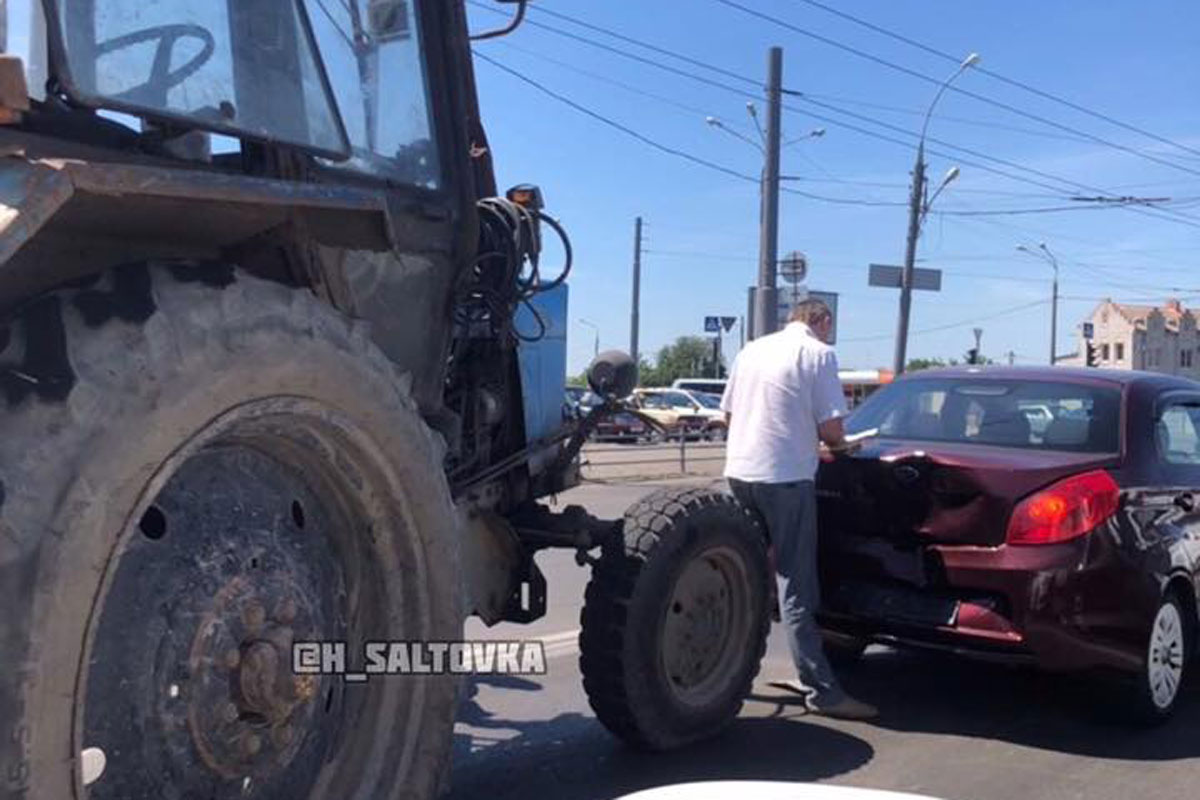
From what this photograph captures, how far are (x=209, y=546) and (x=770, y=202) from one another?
1715cm

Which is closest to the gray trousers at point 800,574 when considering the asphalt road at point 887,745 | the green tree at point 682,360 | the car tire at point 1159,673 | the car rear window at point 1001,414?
the asphalt road at point 887,745

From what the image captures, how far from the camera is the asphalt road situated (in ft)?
15.0

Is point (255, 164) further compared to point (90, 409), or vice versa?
→ point (255, 164)

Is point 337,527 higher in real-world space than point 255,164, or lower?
lower

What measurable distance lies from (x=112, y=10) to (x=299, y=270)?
711 mm

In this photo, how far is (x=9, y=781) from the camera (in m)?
2.07

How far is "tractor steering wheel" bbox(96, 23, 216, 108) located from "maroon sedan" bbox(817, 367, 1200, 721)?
3.65 m

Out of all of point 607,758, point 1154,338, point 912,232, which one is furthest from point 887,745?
point 1154,338

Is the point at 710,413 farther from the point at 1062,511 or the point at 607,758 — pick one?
the point at 607,758

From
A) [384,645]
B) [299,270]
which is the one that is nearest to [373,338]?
[299,270]

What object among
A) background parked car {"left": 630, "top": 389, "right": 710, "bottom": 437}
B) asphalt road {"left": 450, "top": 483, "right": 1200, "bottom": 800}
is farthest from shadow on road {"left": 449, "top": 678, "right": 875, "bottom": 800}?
background parked car {"left": 630, "top": 389, "right": 710, "bottom": 437}

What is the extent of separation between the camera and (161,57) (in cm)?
279

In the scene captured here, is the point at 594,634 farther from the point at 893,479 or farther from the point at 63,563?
the point at 63,563

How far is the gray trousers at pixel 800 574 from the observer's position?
5371 millimetres
